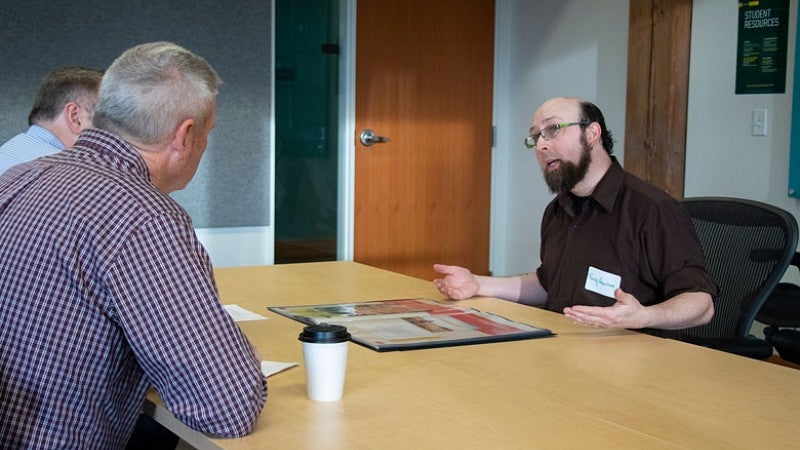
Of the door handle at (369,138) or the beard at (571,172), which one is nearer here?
the beard at (571,172)

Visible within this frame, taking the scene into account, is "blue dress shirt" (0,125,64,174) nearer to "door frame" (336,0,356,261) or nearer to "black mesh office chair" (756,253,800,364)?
"black mesh office chair" (756,253,800,364)

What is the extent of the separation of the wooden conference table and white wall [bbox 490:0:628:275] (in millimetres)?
3547

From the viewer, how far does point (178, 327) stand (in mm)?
1472

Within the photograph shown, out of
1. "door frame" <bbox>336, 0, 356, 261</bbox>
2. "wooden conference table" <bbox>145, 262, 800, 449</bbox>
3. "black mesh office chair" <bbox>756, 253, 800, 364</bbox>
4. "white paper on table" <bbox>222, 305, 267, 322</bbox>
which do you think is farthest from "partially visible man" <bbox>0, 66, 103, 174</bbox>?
"door frame" <bbox>336, 0, 356, 261</bbox>

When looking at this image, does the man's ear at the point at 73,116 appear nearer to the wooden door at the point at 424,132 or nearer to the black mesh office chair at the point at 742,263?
the black mesh office chair at the point at 742,263

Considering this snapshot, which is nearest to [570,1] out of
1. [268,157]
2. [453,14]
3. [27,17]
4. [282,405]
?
[453,14]

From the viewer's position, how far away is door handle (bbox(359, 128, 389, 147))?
18.9 ft

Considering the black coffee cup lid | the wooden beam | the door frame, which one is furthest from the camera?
the door frame

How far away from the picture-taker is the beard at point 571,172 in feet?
9.07

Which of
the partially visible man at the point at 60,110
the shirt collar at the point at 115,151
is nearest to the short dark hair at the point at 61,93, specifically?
the partially visible man at the point at 60,110

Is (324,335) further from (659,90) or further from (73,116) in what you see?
(659,90)

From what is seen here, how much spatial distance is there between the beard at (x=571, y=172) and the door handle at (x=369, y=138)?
120 inches

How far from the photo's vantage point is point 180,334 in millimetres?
1473

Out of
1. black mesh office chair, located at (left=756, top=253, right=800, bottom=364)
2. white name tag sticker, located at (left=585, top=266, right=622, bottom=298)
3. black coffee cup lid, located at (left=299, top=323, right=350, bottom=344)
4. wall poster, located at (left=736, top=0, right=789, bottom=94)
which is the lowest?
black mesh office chair, located at (left=756, top=253, right=800, bottom=364)
